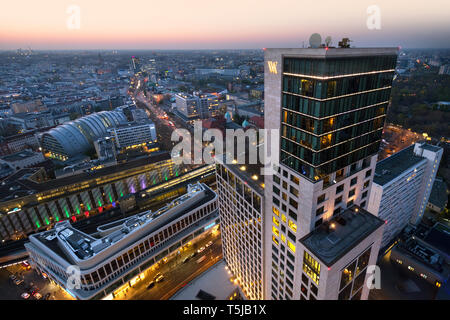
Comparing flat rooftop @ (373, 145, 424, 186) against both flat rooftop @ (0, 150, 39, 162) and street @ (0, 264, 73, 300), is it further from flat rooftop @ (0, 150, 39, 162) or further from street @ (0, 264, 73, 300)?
flat rooftop @ (0, 150, 39, 162)

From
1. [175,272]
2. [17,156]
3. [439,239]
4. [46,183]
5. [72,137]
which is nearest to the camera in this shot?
[439,239]

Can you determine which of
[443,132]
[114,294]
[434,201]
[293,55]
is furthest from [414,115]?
[114,294]

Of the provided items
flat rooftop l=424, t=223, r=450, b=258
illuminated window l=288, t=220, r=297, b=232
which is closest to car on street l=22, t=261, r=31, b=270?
illuminated window l=288, t=220, r=297, b=232

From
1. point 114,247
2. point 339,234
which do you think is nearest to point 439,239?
point 339,234

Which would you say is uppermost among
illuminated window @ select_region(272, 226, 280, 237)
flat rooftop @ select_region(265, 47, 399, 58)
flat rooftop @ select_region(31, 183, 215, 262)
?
flat rooftop @ select_region(265, 47, 399, 58)

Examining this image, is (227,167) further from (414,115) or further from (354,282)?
(414,115)

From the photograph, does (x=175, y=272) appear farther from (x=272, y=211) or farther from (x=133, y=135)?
(x=133, y=135)
